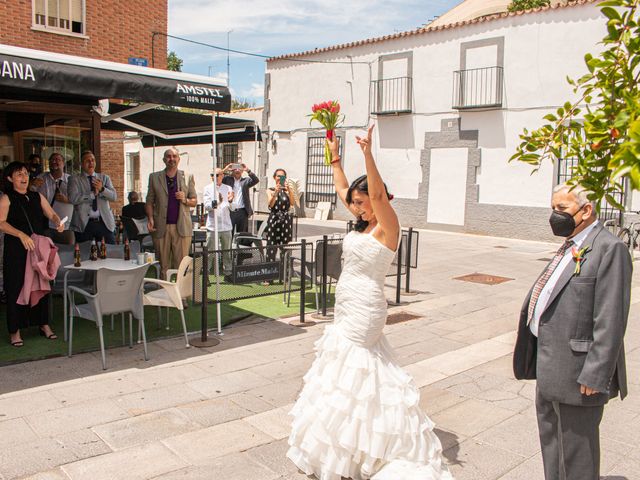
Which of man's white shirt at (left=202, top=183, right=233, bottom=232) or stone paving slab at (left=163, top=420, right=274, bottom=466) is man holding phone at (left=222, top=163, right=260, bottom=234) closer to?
man's white shirt at (left=202, top=183, right=233, bottom=232)

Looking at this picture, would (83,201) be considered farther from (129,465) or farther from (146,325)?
(129,465)

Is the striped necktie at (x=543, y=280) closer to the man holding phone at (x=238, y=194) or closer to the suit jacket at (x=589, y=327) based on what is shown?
the suit jacket at (x=589, y=327)

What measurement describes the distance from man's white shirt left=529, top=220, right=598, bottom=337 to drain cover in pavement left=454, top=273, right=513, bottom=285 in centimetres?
738

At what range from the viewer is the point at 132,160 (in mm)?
32594

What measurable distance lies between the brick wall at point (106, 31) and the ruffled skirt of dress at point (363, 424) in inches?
456

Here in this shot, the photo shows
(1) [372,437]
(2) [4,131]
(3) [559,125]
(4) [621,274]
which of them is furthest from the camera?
(2) [4,131]

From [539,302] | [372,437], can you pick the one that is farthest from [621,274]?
[372,437]

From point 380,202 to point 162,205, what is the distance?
202 inches

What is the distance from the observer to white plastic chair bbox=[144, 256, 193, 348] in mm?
5879

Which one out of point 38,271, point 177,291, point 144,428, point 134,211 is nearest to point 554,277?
point 144,428

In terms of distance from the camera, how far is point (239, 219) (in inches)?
398

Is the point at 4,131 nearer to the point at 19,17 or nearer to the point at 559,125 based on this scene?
the point at 19,17

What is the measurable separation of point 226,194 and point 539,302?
712cm

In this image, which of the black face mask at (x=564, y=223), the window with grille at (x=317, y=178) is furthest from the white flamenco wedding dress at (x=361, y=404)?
the window with grille at (x=317, y=178)
